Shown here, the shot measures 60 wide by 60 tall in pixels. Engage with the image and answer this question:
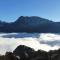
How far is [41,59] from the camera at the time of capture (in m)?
73.7

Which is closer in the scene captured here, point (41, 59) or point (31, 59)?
point (41, 59)

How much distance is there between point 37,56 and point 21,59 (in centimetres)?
505

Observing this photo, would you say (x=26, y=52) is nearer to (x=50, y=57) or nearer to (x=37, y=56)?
(x=37, y=56)

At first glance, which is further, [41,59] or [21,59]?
[21,59]

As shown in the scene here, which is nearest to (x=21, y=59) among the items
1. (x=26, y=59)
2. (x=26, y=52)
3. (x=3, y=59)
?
(x=26, y=59)

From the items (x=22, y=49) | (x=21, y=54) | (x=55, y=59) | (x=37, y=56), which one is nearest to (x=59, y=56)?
(x=55, y=59)

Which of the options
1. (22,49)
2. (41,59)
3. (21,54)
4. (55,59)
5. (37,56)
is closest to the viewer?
(55,59)

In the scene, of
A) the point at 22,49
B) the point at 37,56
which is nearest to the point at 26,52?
the point at 22,49

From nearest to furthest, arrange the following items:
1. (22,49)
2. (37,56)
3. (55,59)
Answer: (55,59), (37,56), (22,49)

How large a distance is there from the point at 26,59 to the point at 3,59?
14502 millimetres

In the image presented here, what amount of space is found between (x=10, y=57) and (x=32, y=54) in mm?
15123

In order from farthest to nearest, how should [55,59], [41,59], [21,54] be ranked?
[21,54], [41,59], [55,59]

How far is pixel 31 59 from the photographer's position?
80125 millimetres

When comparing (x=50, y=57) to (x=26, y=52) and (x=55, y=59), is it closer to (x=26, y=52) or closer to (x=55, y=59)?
(x=55, y=59)
